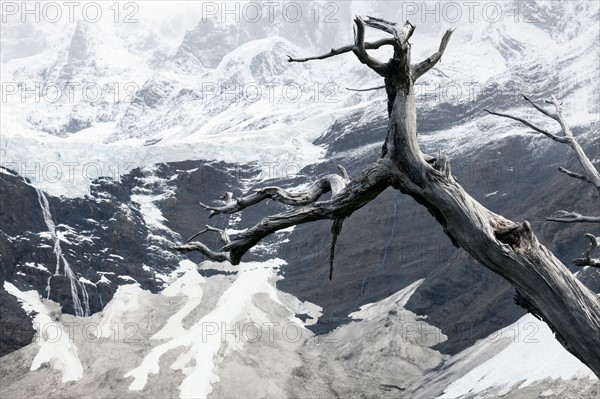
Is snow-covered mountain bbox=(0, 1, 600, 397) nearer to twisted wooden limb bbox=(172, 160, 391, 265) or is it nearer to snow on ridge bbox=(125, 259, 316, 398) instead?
snow on ridge bbox=(125, 259, 316, 398)

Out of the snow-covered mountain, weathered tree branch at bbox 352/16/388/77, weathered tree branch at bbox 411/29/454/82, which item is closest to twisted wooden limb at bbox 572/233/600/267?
weathered tree branch at bbox 411/29/454/82

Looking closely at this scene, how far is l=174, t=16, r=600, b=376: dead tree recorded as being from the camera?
237 inches

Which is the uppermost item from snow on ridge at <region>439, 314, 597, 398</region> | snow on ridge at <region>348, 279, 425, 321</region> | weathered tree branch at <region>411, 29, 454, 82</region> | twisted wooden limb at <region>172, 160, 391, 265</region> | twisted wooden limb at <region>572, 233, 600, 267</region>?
weathered tree branch at <region>411, 29, 454, 82</region>

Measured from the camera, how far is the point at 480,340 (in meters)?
101

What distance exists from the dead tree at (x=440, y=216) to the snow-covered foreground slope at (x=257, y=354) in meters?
71.8

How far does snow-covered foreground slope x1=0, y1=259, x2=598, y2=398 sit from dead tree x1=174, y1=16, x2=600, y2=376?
71774mm

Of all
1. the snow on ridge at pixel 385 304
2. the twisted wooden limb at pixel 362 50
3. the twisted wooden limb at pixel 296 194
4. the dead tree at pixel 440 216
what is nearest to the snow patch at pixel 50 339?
the snow on ridge at pixel 385 304

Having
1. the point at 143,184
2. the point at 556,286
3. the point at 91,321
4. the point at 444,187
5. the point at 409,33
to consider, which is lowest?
the point at 91,321

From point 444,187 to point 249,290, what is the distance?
12433 centimetres

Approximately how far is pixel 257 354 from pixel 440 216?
335ft

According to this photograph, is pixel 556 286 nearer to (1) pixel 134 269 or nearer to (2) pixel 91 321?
(2) pixel 91 321

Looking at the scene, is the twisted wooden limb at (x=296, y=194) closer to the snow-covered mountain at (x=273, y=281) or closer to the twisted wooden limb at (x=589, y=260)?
the twisted wooden limb at (x=589, y=260)

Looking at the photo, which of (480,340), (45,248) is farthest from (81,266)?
(480,340)

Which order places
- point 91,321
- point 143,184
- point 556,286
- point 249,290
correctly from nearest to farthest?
point 556,286, point 91,321, point 249,290, point 143,184
